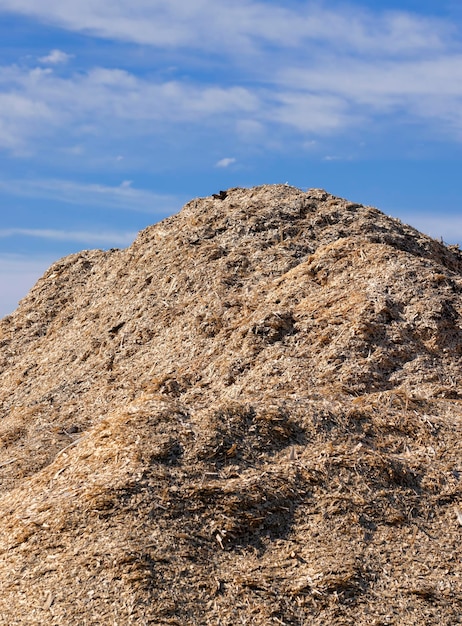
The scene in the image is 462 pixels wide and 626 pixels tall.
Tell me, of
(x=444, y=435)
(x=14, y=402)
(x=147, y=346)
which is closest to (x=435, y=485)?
(x=444, y=435)

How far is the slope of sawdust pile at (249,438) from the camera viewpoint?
18.7 feet

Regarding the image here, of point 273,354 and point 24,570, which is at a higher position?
point 273,354

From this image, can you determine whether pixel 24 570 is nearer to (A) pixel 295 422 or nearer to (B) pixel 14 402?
(A) pixel 295 422

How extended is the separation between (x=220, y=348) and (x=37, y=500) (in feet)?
11.7

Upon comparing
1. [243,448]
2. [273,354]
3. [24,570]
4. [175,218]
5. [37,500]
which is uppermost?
[175,218]

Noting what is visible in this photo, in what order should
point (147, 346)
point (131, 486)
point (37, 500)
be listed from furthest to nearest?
1. point (147, 346)
2. point (37, 500)
3. point (131, 486)

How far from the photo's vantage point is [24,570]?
5910 mm

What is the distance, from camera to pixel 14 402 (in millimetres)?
11180

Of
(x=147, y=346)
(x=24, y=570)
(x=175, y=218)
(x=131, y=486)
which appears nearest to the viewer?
(x=24, y=570)

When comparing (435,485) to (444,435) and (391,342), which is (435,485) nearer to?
(444,435)

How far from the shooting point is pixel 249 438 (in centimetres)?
717

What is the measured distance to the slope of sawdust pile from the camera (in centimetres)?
571

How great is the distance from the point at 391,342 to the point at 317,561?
3.84m

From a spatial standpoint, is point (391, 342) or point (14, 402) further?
point (14, 402)
